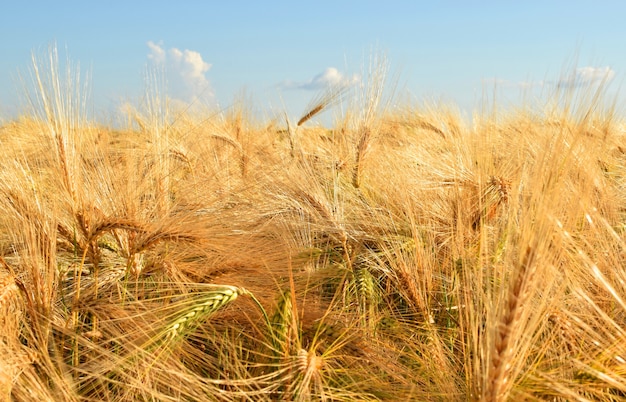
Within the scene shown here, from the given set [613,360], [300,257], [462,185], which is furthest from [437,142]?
[613,360]

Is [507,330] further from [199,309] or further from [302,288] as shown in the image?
[302,288]

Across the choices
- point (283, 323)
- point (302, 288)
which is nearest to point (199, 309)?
point (283, 323)

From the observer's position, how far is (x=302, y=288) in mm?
1871

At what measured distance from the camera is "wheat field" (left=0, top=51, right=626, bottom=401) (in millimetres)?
1070

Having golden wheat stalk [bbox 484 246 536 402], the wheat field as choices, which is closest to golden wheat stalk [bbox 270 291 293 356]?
the wheat field

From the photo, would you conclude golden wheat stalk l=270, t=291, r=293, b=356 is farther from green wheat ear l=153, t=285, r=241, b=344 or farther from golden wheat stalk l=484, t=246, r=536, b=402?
golden wheat stalk l=484, t=246, r=536, b=402

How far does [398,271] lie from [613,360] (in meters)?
0.77

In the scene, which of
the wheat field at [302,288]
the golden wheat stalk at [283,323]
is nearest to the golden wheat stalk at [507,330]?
the wheat field at [302,288]

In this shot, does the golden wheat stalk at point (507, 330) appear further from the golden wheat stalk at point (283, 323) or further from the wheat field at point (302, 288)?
the golden wheat stalk at point (283, 323)

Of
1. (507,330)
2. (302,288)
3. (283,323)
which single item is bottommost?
(302,288)

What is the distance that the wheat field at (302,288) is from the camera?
107 centimetres

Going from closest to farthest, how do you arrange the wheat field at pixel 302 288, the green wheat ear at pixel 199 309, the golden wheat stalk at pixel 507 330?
the golden wheat stalk at pixel 507 330, the wheat field at pixel 302 288, the green wheat ear at pixel 199 309

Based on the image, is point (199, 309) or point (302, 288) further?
point (302, 288)

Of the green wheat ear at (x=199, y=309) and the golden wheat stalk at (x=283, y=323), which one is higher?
the green wheat ear at (x=199, y=309)
